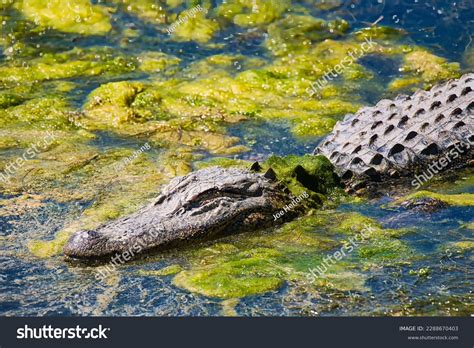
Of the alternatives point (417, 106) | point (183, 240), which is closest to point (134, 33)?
point (417, 106)

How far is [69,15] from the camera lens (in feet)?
58.5

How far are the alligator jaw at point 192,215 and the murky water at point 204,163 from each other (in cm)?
20

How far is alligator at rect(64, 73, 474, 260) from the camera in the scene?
27.3ft

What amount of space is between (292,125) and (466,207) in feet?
14.5

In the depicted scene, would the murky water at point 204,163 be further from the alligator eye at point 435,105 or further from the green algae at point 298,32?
the alligator eye at point 435,105

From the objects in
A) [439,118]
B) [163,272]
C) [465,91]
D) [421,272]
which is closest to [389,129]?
[439,118]

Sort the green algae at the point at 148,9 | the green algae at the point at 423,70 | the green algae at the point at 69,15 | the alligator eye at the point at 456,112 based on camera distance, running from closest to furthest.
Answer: the alligator eye at the point at 456,112 < the green algae at the point at 423,70 < the green algae at the point at 69,15 < the green algae at the point at 148,9

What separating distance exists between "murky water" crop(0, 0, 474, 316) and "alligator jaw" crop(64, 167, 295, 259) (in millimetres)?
199

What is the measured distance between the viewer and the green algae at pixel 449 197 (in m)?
9.48

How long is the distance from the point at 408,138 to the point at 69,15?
401 inches

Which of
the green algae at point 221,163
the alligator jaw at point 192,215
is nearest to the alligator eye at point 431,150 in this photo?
the alligator jaw at point 192,215

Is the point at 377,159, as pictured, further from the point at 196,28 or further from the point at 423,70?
the point at 196,28
